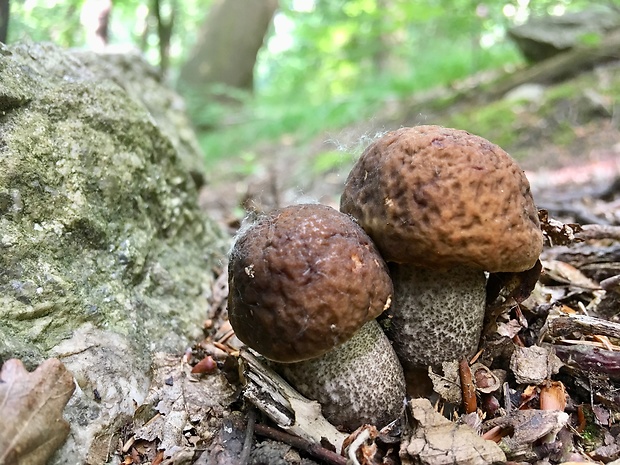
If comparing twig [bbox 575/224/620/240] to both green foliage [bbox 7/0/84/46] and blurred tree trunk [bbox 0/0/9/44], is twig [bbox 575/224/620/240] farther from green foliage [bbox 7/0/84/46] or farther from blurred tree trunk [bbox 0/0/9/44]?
green foliage [bbox 7/0/84/46]

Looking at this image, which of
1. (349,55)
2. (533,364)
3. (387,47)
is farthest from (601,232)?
(349,55)

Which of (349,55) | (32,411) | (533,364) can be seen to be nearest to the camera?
(32,411)

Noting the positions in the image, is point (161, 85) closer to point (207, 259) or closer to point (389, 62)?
point (207, 259)

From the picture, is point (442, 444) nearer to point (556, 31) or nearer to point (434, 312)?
point (434, 312)

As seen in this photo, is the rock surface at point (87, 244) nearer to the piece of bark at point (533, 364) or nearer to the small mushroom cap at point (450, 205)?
the small mushroom cap at point (450, 205)

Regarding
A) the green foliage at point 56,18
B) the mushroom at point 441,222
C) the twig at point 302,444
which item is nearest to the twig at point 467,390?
the mushroom at point 441,222

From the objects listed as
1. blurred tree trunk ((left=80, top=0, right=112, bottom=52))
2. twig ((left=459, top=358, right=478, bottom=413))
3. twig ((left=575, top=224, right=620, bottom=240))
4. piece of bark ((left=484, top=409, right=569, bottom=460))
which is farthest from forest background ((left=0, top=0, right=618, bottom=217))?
piece of bark ((left=484, top=409, right=569, bottom=460))
